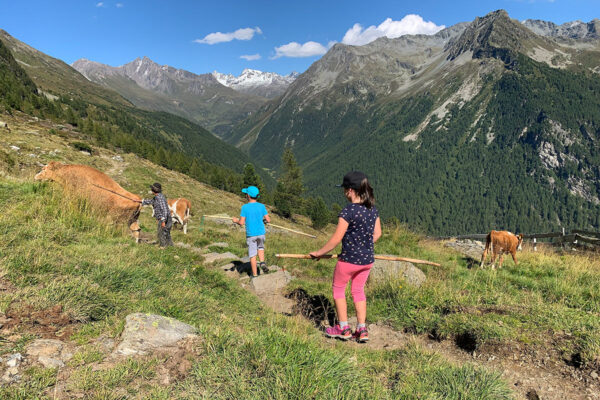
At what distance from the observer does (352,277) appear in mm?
5188

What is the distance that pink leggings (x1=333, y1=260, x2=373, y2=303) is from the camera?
198 inches

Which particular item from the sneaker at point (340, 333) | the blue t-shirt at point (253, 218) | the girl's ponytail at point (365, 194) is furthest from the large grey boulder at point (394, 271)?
the girl's ponytail at point (365, 194)

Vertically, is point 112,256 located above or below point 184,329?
above

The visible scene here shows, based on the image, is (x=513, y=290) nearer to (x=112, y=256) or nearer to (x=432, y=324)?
(x=432, y=324)

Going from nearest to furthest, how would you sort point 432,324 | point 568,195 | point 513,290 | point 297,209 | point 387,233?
point 432,324
point 513,290
point 387,233
point 297,209
point 568,195

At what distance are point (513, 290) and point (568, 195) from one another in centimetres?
24908

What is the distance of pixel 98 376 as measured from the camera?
2.60 m

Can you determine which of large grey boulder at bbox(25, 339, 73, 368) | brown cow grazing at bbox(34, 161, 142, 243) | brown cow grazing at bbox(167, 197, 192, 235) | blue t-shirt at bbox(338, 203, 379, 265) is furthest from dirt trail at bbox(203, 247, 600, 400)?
brown cow grazing at bbox(167, 197, 192, 235)

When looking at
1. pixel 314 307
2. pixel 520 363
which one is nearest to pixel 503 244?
pixel 520 363

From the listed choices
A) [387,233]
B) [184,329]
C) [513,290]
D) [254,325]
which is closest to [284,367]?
[184,329]

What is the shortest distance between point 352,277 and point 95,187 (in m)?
8.28

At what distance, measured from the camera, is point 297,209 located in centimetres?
6725

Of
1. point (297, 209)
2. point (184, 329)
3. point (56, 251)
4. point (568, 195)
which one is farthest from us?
point (568, 195)

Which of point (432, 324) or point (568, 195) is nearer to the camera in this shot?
point (432, 324)
